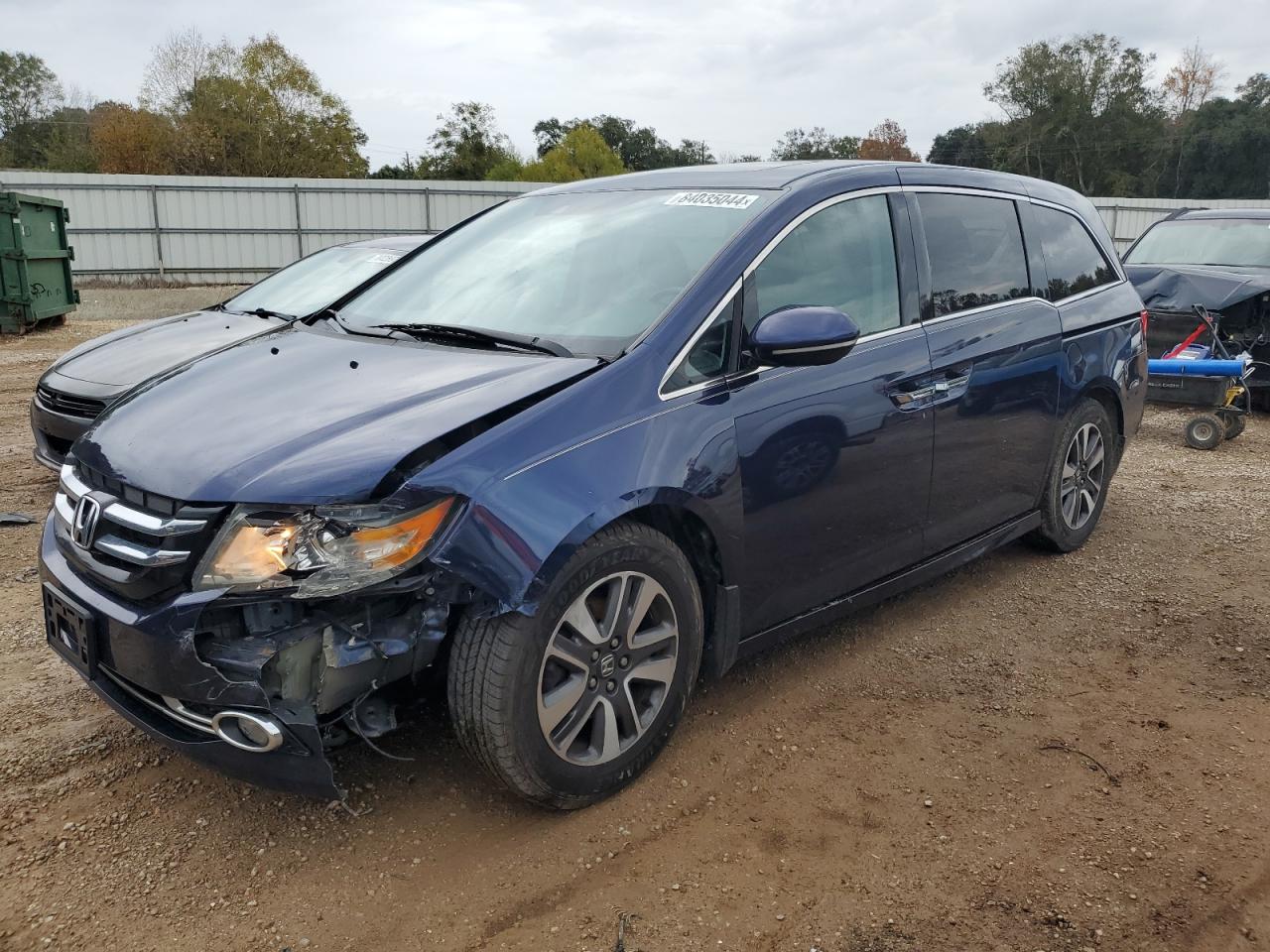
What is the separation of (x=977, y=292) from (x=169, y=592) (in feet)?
10.5

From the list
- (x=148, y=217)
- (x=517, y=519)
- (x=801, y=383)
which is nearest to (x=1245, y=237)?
(x=801, y=383)

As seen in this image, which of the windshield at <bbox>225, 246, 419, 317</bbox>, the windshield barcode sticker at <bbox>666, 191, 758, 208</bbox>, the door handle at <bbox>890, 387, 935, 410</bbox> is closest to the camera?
the windshield barcode sticker at <bbox>666, 191, 758, 208</bbox>

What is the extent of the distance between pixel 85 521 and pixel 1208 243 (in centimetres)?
1027

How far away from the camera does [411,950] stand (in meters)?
2.33

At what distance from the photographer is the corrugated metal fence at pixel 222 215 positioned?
2288 centimetres

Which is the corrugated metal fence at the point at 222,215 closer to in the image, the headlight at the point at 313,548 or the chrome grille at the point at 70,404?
the chrome grille at the point at 70,404

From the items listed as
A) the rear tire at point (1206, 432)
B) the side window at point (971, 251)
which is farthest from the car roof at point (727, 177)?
the rear tire at point (1206, 432)

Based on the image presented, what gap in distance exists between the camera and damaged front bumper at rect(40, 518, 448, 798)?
93.7 inches

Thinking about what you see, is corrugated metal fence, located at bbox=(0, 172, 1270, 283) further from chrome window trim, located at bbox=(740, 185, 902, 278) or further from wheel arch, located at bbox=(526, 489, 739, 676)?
wheel arch, located at bbox=(526, 489, 739, 676)

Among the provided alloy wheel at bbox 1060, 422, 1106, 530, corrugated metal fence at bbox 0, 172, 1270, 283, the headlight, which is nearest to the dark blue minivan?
the headlight

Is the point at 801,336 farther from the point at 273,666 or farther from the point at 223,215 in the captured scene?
the point at 223,215

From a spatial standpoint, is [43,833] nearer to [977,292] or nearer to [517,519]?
[517,519]

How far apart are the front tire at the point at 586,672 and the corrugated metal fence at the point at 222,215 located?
68.6ft

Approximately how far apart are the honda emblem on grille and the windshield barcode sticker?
2106 mm
